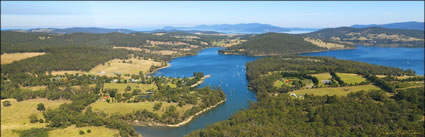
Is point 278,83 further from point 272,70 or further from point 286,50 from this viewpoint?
point 286,50

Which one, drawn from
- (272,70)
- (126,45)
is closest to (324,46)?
(272,70)

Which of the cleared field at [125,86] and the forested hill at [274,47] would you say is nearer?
the cleared field at [125,86]

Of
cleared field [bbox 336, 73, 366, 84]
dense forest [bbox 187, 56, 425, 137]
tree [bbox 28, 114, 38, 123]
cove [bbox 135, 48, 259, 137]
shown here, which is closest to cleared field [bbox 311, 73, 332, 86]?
cleared field [bbox 336, 73, 366, 84]

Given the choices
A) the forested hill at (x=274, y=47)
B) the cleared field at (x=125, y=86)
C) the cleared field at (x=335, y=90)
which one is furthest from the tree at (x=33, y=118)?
the forested hill at (x=274, y=47)

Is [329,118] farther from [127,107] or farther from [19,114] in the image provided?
[19,114]

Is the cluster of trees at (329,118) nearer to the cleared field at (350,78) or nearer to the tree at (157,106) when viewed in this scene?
the tree at (157,106)

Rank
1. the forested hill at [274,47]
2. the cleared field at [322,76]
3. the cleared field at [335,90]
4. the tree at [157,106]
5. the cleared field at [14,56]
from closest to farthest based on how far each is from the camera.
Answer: the tree at [157,106] < the cleared field at [335,90] < the cleared field at [322,76] < the cleared field at [14,56] < the forested hill at [274,47]
